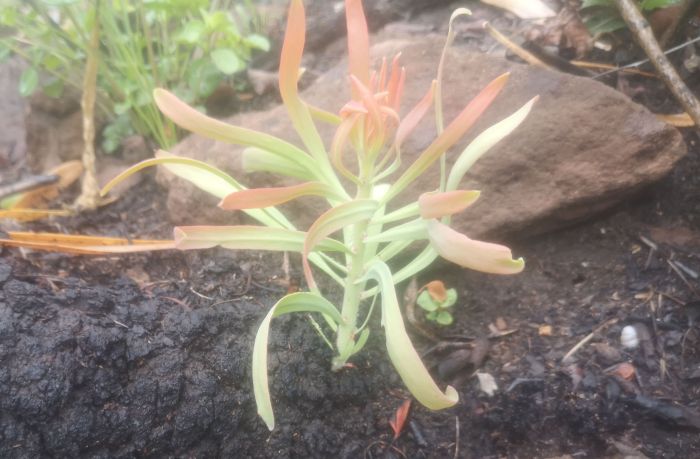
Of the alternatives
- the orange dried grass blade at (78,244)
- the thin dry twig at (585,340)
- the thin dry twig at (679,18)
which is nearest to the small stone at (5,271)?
the orange dried grass blade at (78,244)

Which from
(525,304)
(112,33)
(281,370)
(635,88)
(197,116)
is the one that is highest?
(197,116)

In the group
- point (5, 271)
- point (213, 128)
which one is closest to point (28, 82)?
point (5, 271)

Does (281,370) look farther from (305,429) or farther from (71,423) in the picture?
(71,423)

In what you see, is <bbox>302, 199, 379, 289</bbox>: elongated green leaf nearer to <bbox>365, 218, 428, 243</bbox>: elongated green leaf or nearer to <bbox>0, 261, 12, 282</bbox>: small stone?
<bbox>365, 218, 428, 243</bbox>: elongated green leaf

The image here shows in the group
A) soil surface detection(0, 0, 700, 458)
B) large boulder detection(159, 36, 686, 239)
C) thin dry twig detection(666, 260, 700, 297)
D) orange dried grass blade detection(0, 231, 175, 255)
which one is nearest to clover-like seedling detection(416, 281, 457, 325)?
soil surface detection(0, 0, 700, 458)

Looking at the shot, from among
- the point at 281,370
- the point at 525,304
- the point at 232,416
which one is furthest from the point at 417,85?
the point at 232,416

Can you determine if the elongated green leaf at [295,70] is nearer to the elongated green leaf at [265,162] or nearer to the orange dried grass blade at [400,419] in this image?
the elongated green leaf at [265,162]
